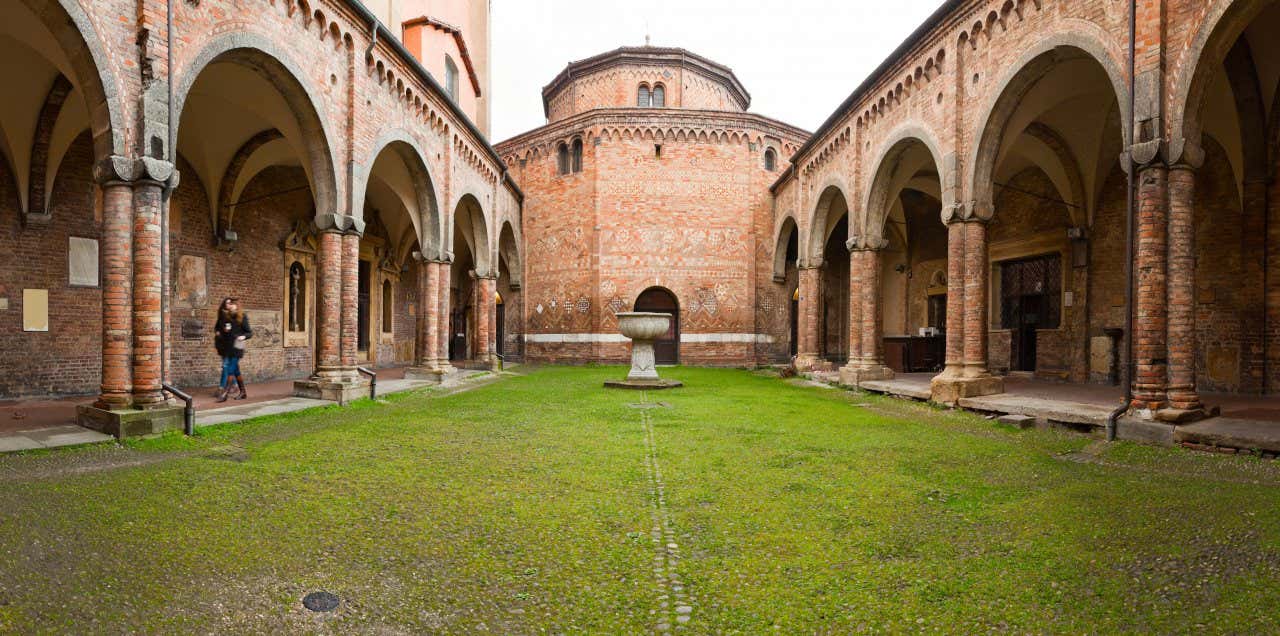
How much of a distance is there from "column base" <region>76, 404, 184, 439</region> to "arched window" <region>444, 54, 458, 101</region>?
12893 millimetres

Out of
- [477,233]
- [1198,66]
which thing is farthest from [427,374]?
[1198,66]

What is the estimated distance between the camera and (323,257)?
1075 cm

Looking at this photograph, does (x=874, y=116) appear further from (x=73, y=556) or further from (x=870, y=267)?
(x=73, y=556)

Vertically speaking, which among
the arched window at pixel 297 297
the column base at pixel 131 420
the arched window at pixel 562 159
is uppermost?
the arched window at pixel 562 159

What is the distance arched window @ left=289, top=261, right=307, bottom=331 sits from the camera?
51.1ft

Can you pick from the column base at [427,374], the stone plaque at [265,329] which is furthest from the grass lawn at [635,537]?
the stone plaque at [265,329]

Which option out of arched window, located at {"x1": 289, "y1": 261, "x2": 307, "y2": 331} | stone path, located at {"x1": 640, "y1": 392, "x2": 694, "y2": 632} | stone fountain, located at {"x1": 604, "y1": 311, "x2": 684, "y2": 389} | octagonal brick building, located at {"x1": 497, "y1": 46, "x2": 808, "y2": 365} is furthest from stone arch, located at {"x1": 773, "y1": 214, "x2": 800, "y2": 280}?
stone path, located at {"x1": 640, "y1": 392, "x2": 694, "y2": 632}

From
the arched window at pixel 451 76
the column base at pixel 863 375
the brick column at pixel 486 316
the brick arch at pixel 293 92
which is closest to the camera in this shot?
the brick arch at pixel 293 92

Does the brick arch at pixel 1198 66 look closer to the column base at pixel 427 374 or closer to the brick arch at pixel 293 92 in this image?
the brick arch at pixel 293 92

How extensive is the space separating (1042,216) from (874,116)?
4.85 m

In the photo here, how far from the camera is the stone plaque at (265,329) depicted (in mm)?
14203

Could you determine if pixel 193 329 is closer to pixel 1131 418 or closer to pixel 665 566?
pixel 665 566

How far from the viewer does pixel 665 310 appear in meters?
24.2

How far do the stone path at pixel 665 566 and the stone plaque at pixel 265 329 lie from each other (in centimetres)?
1230
